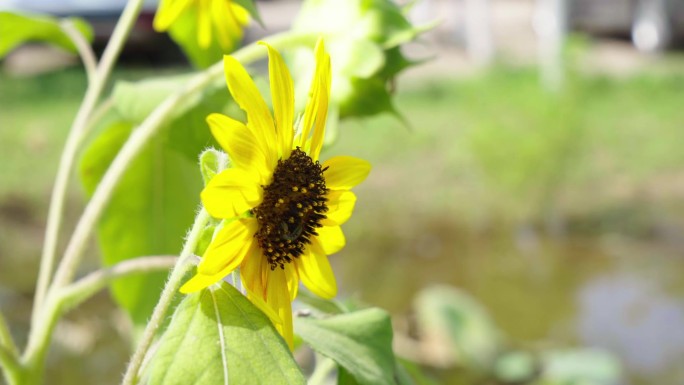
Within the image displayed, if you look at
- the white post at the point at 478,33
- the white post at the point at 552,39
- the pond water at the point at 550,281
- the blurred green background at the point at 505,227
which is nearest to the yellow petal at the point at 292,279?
the blurred green background at the point at 505,227

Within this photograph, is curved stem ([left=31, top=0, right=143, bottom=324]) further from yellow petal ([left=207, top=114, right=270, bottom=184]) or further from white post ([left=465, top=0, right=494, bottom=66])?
white post ([left=465, top=0, right=494, bottom=66])

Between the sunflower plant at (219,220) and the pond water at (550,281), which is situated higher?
the pond water at (550,281)

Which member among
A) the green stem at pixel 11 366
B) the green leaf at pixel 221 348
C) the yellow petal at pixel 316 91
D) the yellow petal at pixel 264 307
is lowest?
the green stem at pixel 11 366

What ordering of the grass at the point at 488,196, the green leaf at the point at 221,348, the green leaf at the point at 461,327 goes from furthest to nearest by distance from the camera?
the grass at the point at 488,196 → the green leaf at the point at 461,327 → the green leaf at the point at 221,348

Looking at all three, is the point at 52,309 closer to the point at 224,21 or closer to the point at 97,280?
the point at 97,280

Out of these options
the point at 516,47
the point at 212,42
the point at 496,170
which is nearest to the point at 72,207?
the point at 496,170

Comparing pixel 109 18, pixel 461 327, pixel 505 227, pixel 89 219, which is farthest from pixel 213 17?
pixel 109 18

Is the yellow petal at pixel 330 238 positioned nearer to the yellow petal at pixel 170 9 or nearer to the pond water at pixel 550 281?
the yellow petal at pixel 170 9

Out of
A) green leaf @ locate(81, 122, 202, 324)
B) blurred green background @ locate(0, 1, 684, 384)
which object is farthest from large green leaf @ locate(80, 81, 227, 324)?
blurred green background @ locate(0, 1, 684, 384)
